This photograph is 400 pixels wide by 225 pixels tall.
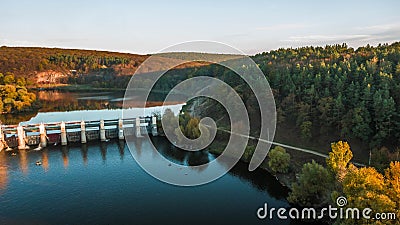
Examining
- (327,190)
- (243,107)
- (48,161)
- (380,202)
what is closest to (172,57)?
(243,107)

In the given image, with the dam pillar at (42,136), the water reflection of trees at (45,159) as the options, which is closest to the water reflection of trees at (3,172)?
the water reflection of trees at (45,159)

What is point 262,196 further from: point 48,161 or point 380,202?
point 48,161

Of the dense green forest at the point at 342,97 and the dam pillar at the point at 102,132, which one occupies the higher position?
the dense green forest at the point at 342,97

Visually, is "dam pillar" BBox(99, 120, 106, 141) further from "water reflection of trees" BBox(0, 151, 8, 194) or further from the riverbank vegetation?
the riverbank vegetation

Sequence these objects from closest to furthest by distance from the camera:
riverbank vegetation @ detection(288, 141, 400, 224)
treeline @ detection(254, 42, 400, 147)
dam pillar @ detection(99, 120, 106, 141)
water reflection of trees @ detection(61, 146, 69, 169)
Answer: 1. riverbank vegetation @ detection(288, 141, 400, 224)
2. treeline @ detection(254, 42, 400, 147)
3. water reflection of trees @ detection(61, 146, 69, 169)
4. dam pillar @ detection(99, 120, 106, 141)

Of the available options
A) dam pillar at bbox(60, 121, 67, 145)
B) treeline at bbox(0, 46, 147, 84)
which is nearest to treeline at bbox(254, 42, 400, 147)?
dam pillar at bbox(60, 121, 67, 145)

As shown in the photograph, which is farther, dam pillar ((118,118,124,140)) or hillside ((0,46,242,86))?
hillside ((0,46,242,86))
